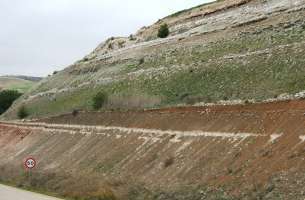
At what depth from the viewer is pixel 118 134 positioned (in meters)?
51.0

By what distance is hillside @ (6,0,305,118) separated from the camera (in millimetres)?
50125

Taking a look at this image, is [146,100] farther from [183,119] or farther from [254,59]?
[183,119]

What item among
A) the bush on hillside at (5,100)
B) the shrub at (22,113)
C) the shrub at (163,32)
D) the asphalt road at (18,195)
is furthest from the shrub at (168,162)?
the bush on hillside at (5,100)

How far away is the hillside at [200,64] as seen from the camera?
164 ft

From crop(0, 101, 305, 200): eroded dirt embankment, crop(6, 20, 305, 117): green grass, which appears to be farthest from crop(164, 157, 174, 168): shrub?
crop(6, 20, 305, 117): green grass

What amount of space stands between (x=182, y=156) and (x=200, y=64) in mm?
25804

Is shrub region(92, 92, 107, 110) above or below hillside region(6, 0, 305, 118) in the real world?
below

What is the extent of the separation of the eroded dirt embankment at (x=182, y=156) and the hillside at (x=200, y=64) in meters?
4.78

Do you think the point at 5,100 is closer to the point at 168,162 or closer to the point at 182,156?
the point at 168,162

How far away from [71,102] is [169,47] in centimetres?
1267

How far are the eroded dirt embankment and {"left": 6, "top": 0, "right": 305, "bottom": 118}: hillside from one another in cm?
A: 478

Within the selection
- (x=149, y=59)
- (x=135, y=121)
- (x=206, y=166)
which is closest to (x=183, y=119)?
(x=135, y=121)

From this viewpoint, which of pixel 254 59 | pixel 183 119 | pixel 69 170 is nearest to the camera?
pixel 183 119

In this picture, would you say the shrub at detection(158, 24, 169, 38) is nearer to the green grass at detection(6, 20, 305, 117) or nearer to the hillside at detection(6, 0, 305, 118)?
the hillside at detection(6, 0, 305, 118)
